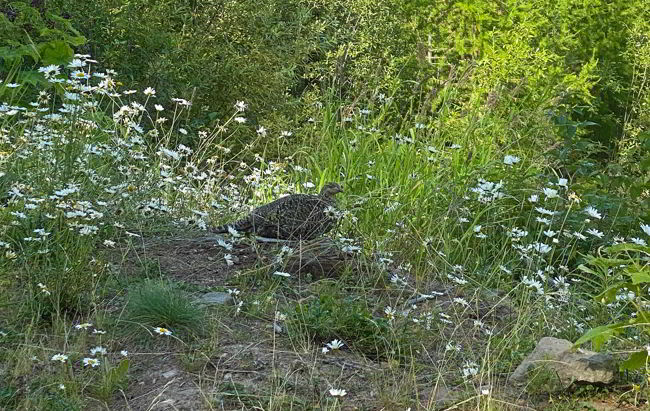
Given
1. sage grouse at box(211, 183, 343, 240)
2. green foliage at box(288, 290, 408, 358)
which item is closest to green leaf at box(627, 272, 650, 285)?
green foliage at box(288, 290, 408, 358)

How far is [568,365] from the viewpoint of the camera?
4082mm

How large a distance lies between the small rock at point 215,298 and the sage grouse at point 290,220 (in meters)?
0.63

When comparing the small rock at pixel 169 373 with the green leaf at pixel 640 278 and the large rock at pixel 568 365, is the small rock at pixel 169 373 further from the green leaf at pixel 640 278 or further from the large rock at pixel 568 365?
the green leaf at pixel 640 278

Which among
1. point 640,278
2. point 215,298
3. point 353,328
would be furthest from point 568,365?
point 215,298

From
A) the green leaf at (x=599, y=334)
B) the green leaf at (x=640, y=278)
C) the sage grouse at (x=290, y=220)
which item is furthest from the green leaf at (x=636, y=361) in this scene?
the sage grouse at (x=290, y=220)

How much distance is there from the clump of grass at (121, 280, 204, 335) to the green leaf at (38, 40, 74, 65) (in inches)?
94.1

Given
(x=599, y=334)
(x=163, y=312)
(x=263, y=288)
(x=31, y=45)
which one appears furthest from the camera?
(x=31, y=45)

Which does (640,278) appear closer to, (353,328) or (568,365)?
(568,365)

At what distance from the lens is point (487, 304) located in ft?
17.3

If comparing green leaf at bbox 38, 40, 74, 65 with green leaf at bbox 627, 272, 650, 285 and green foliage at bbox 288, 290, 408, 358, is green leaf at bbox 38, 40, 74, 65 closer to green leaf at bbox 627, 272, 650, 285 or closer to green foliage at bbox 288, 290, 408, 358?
green foliage at bbox 288, 290, 408, 358

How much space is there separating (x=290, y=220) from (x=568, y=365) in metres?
1.87

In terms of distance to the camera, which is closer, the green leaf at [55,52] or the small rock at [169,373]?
the small rock at [169,373]

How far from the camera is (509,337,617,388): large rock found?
4.08m

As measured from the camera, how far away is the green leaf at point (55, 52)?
619 cm
